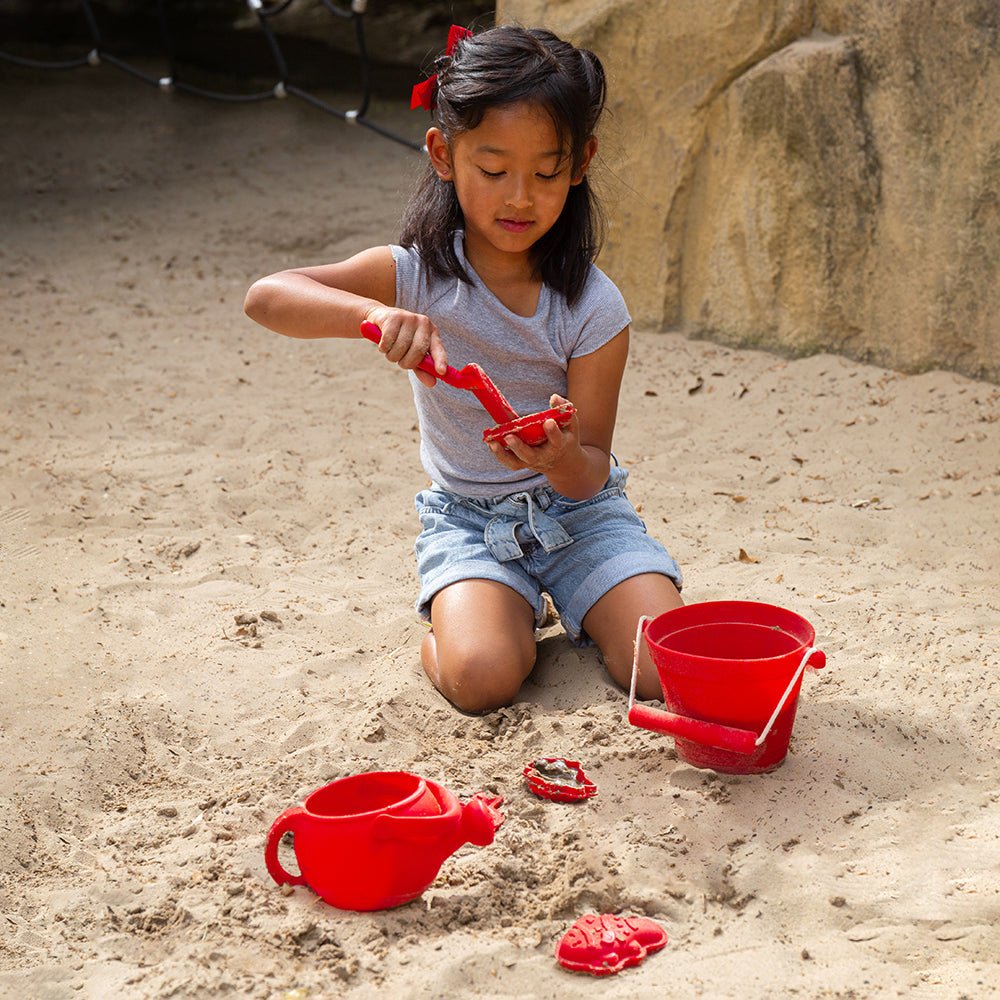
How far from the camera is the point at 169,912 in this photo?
62.8 inches

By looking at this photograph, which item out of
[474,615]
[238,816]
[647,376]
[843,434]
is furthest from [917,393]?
[238,816]

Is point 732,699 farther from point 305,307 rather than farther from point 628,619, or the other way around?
point 305,307

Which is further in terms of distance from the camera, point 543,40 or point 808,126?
point 808,126

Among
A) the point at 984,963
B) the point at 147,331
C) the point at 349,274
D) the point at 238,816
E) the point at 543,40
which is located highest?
the point at 543,40

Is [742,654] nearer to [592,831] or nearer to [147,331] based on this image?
[592,831]

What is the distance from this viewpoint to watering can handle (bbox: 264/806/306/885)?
1551mm

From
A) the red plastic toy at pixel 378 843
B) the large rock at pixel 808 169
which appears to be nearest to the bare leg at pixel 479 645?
the red plastic toy at pixel 378 843

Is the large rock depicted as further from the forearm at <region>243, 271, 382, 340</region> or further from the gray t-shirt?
the forearm at <region>243, 271, 382, 340</region>

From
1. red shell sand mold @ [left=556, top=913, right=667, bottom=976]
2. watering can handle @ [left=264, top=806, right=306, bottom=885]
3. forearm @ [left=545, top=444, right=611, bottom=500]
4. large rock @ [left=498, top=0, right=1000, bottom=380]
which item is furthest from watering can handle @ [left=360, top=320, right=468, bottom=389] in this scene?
large rock @ [left=498, top=0, right=1000, bottom=380]

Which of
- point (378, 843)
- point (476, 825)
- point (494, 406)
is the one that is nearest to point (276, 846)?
point (378, 843)

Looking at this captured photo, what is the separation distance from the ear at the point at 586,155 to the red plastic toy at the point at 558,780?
3.13 feet

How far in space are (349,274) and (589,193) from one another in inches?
17.3

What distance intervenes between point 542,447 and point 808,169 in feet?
6.70

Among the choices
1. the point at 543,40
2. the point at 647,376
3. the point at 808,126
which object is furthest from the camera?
the point at 647,376
